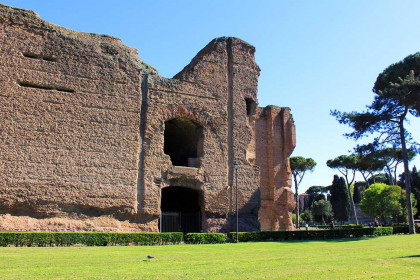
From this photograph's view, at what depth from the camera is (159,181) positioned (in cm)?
1697

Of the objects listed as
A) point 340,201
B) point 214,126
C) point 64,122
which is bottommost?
point 340,201

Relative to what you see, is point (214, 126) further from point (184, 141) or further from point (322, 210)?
point (322, 210)

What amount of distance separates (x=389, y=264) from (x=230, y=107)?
1345cm

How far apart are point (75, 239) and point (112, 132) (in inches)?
199

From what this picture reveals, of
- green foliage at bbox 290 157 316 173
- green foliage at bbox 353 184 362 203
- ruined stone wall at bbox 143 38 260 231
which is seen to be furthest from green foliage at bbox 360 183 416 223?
green foliage at bbox 353 184 362 203

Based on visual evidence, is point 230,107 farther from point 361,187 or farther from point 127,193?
point 361,187

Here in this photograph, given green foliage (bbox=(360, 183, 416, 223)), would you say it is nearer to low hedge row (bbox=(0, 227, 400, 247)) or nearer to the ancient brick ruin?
low hedge row (bbox=(0, 227, 400, 247))

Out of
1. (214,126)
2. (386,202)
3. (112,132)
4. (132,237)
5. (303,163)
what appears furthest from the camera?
(303,163)

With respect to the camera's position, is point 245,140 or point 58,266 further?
point 245,140

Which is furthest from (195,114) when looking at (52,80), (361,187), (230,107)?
(361,187)

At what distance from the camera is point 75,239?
41.7 feet

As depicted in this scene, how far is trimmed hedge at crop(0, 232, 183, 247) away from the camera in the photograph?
39.7 feet

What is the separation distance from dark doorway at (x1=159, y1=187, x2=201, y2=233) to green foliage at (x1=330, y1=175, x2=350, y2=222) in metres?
31.0

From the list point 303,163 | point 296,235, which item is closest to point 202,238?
point 296,235
